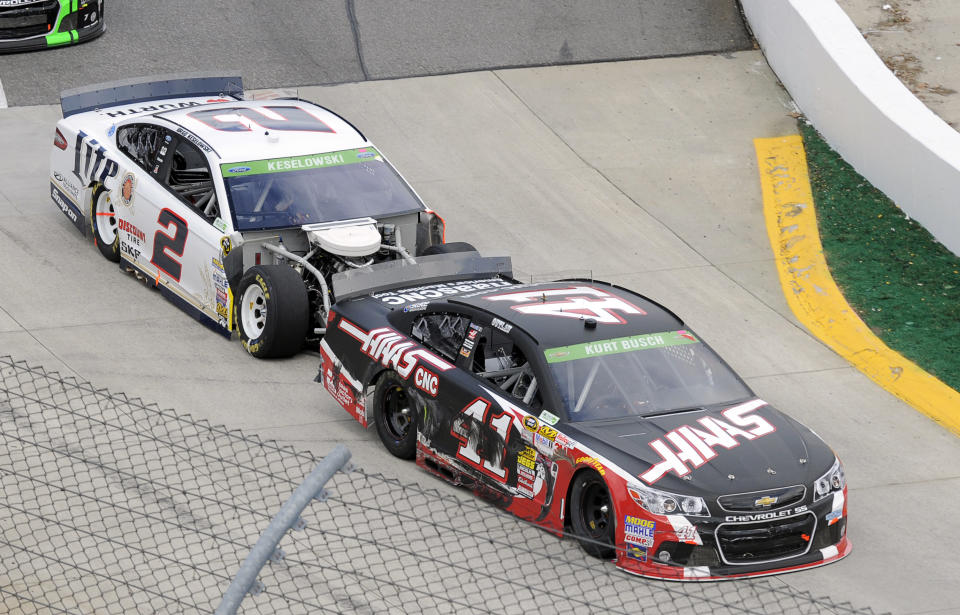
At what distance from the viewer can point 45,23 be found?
16.8 metres

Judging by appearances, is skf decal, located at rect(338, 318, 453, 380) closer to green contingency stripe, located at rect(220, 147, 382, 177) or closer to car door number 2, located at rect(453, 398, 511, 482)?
car door number 2, located at rect(453, 398, 511, 482)

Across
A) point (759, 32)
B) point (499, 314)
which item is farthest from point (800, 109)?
point (499, 314)

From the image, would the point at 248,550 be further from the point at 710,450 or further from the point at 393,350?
the point at 710,450

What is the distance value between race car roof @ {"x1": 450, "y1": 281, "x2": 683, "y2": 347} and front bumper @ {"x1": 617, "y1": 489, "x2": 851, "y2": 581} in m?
1.50

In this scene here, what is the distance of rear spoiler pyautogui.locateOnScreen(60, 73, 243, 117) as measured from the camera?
42.9 ft

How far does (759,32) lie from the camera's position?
18047 millimetres

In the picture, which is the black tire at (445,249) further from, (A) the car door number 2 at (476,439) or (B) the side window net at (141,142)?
(A) the car door number 2 at (476,439)

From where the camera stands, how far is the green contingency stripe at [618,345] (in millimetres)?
8219

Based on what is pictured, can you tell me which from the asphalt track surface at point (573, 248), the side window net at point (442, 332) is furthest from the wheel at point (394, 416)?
the side window net at point (442, 332)

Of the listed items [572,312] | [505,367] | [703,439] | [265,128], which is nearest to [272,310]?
[265,128]

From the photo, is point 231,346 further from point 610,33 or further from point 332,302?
point 610,33

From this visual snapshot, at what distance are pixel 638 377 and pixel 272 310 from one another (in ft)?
11.0

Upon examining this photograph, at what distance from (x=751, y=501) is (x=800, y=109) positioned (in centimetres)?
1001

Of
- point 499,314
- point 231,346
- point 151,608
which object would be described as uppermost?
point 499,314
